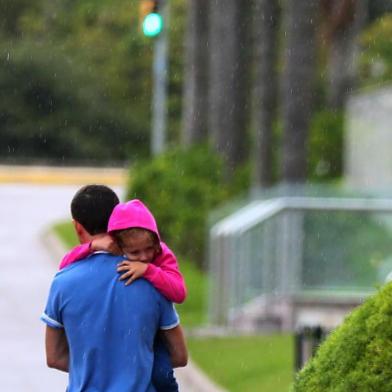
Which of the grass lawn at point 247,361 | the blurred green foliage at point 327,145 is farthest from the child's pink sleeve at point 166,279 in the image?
the blurred green foliage at point 327,145

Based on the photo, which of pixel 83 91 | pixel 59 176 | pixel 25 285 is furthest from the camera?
pixel 83 91

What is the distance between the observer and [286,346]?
557 inches

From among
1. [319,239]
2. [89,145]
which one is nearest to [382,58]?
[89,145]

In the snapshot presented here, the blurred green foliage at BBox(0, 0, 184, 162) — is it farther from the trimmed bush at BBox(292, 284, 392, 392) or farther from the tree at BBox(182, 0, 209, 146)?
the trimmed bush at BBox(292, 284, 392, 392)

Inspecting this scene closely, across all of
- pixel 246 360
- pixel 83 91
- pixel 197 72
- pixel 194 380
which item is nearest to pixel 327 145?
pixel 197 72

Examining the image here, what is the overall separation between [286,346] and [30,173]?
38.8 m

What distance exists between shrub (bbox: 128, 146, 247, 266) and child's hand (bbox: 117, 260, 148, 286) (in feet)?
55.3

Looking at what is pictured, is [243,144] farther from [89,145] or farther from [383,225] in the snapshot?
[89,145]

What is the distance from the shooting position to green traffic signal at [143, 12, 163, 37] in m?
23.0

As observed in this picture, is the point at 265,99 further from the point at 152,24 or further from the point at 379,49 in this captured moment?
the point at 379,49

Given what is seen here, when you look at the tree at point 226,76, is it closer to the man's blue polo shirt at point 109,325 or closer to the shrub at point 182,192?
the shrub at point 182,192

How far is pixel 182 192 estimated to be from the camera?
75.5 feet

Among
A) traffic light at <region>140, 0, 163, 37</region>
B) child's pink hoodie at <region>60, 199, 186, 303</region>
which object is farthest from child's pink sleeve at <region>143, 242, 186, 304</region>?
traffic light at <region>140, 0, 163, 37</region>

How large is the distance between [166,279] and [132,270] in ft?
0.39
